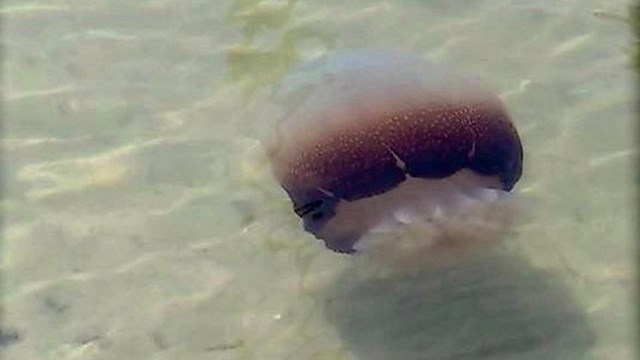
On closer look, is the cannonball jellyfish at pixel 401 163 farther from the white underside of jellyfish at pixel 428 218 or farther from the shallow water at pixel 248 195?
the shallow water at pixel 248 195

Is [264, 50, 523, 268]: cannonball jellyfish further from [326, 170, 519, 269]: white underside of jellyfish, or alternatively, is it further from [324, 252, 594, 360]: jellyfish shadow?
[324, 252, 594, 360]: jellyfish shadow

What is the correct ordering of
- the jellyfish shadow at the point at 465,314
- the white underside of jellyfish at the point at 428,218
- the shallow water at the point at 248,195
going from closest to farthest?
the white underside of jellyfish at the point at 428,218 → the jellyfish shadow at the point at 465,314 → the shallow water at the point at 248,195

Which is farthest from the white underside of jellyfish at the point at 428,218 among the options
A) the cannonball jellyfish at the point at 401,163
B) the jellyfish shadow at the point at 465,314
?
the jellyfish shadow at the point at 465,314

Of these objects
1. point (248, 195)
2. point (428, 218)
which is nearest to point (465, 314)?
point (428, 218)

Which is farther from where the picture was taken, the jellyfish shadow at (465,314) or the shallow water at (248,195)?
the shallow water at (248,195)

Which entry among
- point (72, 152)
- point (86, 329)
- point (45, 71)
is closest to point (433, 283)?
point (86, 329)

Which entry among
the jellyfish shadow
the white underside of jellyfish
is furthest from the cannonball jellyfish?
the jellyfish shadow

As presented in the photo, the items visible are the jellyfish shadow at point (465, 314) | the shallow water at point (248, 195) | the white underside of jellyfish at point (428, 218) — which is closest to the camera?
the white underside of jellyfish at point (428, 218)
